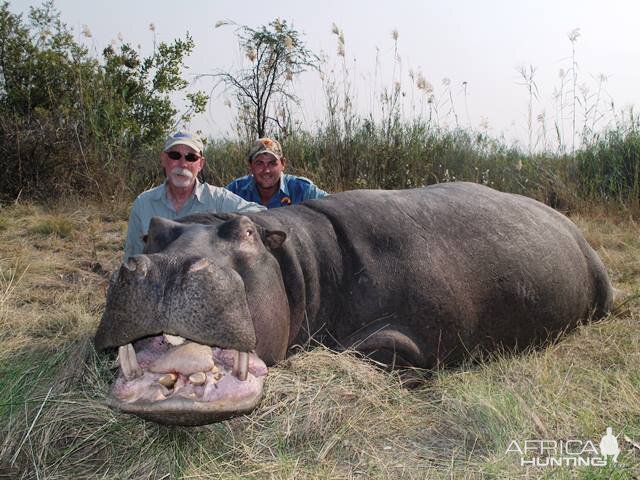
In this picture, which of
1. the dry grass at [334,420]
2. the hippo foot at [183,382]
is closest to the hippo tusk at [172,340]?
the hippo foot at [183,382]

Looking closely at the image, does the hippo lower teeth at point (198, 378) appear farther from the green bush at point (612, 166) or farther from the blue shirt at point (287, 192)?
the green bush at point (612, 166)

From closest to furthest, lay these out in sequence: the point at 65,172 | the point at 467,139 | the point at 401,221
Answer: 1. the point at 401,221
2. the point at 65,172
3. the point at 467,139

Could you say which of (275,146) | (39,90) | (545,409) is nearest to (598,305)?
(545,409)

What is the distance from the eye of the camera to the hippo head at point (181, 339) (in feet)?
8.56

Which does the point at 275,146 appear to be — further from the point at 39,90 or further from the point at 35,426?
the point at 39,90

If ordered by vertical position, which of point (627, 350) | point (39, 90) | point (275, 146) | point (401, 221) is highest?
point (39, 90)

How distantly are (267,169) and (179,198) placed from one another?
0.98m

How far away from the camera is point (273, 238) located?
3.57 m

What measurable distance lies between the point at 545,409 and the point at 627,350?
51.8 inches

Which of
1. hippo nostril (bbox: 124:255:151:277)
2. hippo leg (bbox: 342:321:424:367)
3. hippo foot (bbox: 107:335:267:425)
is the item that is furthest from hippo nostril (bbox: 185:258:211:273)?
hippo leg (bbox: 342:321:424:367)

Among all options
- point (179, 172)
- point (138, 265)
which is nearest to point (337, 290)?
point (138, 265)

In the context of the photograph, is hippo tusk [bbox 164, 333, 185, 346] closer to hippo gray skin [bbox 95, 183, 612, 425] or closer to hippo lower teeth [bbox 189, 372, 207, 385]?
hippo gray skin [bbox 95, 183, 612, 425]

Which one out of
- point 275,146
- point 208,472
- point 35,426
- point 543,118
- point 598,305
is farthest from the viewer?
point 543,118

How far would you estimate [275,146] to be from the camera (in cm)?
641
